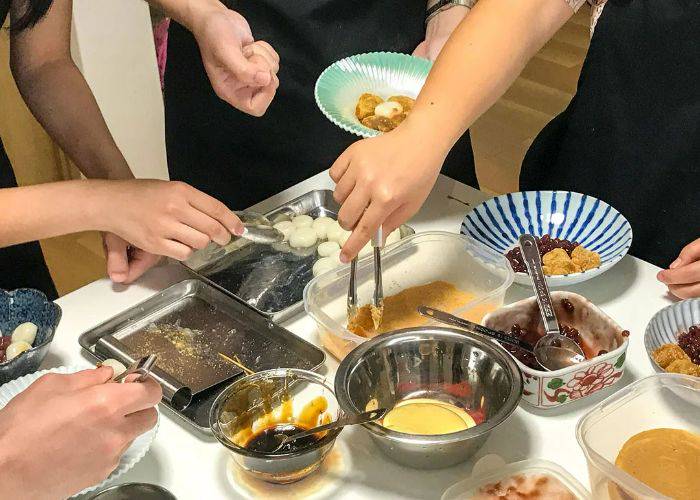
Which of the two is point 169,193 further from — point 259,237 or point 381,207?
point 381,207

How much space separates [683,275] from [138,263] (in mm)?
821

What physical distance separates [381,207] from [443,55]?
285 millimetres

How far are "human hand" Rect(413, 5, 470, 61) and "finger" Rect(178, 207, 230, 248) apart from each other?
0.65 m

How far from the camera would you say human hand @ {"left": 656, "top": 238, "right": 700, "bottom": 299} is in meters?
1.16

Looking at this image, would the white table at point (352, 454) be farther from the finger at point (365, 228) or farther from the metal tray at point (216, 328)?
the finger at point (365, 228)

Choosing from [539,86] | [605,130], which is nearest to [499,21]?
[605,130]

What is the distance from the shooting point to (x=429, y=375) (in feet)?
3.37

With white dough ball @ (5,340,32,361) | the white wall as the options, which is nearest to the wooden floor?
the white wall

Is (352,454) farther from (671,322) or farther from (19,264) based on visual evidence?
(19,264)

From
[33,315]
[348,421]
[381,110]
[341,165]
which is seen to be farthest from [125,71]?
[348,421]

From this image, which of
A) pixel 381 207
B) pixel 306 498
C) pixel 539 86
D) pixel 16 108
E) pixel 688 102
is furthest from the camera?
pixel 539 86

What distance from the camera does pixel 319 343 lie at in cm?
115

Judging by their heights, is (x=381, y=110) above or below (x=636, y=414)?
above

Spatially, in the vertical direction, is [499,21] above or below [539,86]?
above
